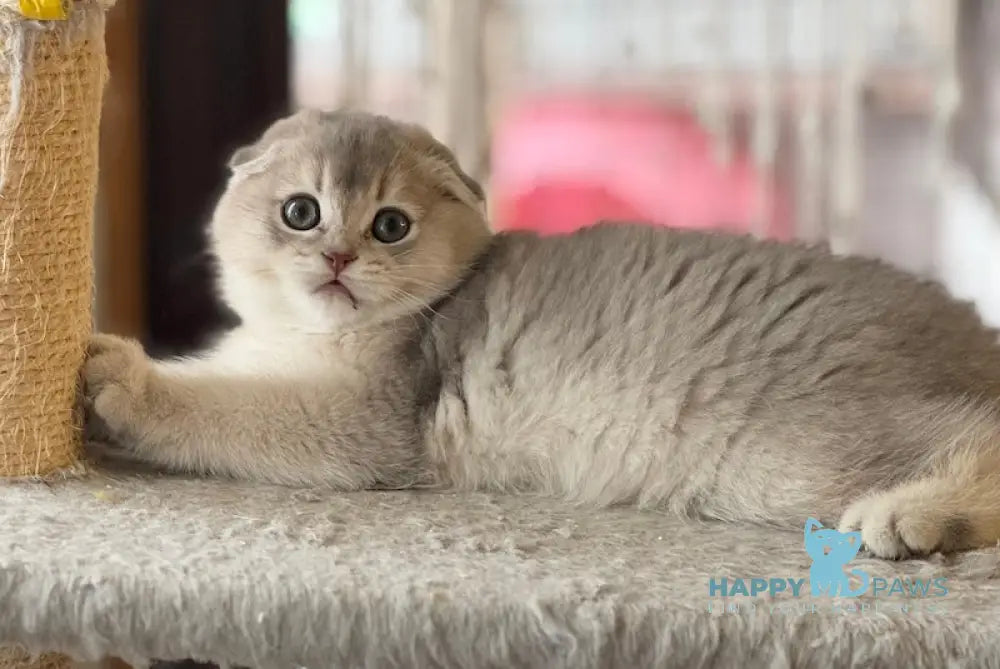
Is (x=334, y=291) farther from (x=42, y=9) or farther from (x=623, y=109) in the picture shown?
(x=623, y=109)

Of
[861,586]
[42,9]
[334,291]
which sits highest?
[42,9]

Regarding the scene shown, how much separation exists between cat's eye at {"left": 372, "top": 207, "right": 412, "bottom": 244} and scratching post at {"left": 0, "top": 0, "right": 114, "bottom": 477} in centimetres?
34

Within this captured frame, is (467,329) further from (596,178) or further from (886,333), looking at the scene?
(596,178)

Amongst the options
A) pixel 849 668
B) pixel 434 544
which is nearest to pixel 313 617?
pixel 434 544

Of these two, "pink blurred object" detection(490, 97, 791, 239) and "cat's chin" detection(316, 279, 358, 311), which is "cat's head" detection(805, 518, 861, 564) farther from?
"pink blurred object" detection(490, 97, 791, 239)

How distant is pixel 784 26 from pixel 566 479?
153 centimetres

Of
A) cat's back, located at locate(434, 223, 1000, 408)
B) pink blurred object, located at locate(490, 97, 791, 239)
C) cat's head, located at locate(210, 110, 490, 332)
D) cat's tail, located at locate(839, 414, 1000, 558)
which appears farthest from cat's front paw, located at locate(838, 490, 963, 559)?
pink blurred object, located at locate(490, 97, 791, 239)

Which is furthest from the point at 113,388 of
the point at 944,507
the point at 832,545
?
the point at 944,507

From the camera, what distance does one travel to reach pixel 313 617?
87 centimetres

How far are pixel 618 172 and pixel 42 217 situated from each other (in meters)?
1.57

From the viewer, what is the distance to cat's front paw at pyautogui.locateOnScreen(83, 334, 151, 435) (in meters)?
1.24

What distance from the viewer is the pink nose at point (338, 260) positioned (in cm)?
130

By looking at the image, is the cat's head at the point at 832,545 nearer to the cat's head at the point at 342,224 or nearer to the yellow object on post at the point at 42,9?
the cat's head at the point at 342,224

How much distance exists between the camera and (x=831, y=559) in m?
1.00
